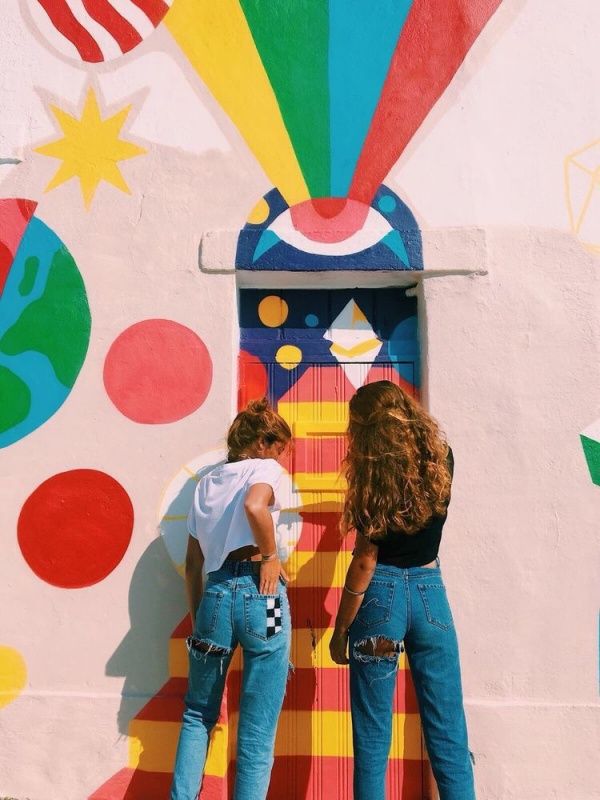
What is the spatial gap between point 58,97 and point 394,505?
9.12 feet

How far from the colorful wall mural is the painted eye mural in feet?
0.04

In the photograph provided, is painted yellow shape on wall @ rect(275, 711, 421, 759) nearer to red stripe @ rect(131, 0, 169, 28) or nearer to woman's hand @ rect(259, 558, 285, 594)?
woman's hand @ rect(259, 558, 285, 594)

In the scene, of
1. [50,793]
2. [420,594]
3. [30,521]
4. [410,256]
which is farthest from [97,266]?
[50,793]

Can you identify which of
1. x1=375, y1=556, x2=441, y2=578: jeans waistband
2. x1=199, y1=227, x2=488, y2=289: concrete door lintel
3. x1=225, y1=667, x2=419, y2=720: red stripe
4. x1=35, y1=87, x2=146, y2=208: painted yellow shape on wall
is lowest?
x1=225, y1=667, x2=419, y2=720: red stripe

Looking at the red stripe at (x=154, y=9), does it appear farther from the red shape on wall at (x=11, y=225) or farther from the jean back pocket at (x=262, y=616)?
the jean back pocket at (x=262, y=616)

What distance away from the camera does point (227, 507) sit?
2.85m

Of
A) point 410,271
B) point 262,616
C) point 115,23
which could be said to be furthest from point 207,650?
point 115,23

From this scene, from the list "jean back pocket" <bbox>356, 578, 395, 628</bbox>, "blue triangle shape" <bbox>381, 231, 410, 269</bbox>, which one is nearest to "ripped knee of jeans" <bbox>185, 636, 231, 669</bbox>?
"jean back pocket" <bbox>356, 578, 395, 628</bbox>

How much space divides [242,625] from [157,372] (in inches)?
52.8

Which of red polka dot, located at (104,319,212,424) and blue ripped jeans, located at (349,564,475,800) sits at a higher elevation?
red polka dot, located at (104,319,212,424)

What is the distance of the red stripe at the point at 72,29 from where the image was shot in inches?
142

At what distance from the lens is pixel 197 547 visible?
10.2 ft

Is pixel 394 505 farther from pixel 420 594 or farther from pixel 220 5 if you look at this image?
pixel 220 5

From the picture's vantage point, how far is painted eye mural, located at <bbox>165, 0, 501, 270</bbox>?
347 cm
